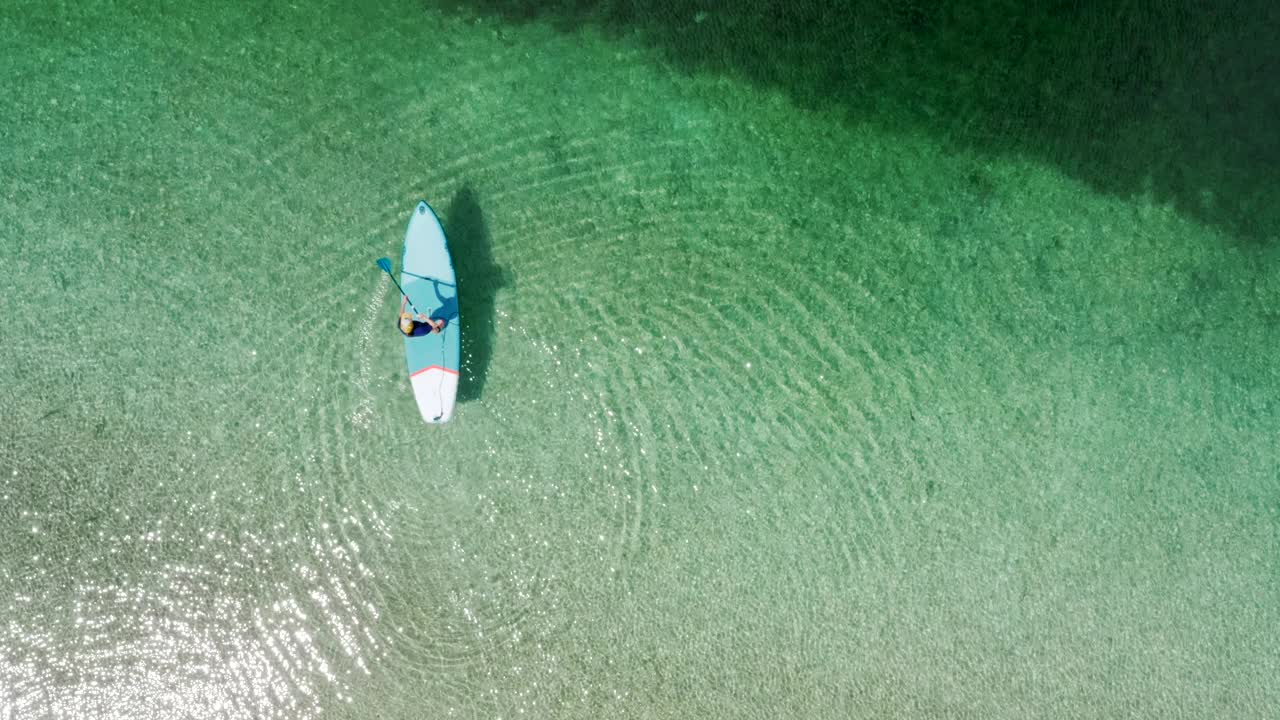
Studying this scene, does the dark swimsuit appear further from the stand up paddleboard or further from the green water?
the green water

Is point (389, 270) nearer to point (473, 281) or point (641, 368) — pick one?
point (473, 281)

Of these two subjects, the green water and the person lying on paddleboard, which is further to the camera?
the green water

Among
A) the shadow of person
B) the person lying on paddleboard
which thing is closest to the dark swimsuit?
the person lying on paddleboard

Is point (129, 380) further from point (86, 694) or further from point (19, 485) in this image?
point (86, 694)

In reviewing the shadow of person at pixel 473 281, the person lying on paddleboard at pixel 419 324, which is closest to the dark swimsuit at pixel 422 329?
the person lying on paddleboard at pixel 419 324

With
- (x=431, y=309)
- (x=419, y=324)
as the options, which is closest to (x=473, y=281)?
(x=431, y=309)
